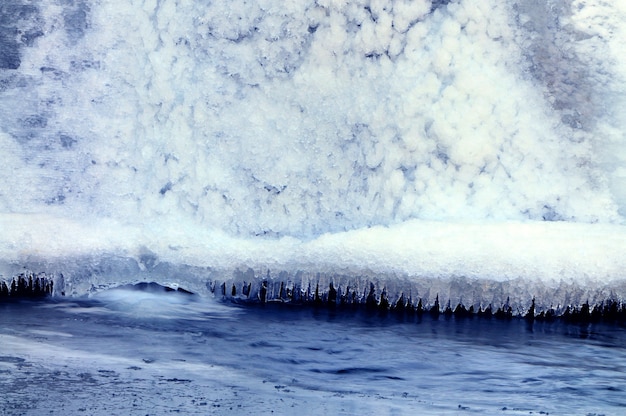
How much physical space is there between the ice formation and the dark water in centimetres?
6

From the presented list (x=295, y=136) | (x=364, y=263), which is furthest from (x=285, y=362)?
(x=295, y=136)

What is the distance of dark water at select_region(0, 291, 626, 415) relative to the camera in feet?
4.34

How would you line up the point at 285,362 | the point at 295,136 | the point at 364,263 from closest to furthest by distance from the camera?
the point at 285,362 → the point at 364,263 → the point at 295,136

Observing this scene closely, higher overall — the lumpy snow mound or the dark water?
the lumpy snow mound

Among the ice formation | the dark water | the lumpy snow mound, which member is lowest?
the dark water

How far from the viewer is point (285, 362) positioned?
1.51 meters

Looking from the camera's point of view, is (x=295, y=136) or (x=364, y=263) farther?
(x=295, y=136)

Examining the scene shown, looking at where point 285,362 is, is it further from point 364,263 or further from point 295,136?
point 295,136

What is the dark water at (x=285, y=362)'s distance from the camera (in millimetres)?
1322

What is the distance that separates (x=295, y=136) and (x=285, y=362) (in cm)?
46

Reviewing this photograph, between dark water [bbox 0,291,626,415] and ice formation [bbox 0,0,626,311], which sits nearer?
dark water [bbox 0,291,626,415]

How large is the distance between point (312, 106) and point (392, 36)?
188 millimetres

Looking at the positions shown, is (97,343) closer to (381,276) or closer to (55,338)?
(55,338)

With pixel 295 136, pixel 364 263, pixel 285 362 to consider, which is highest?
pixel 295 136
